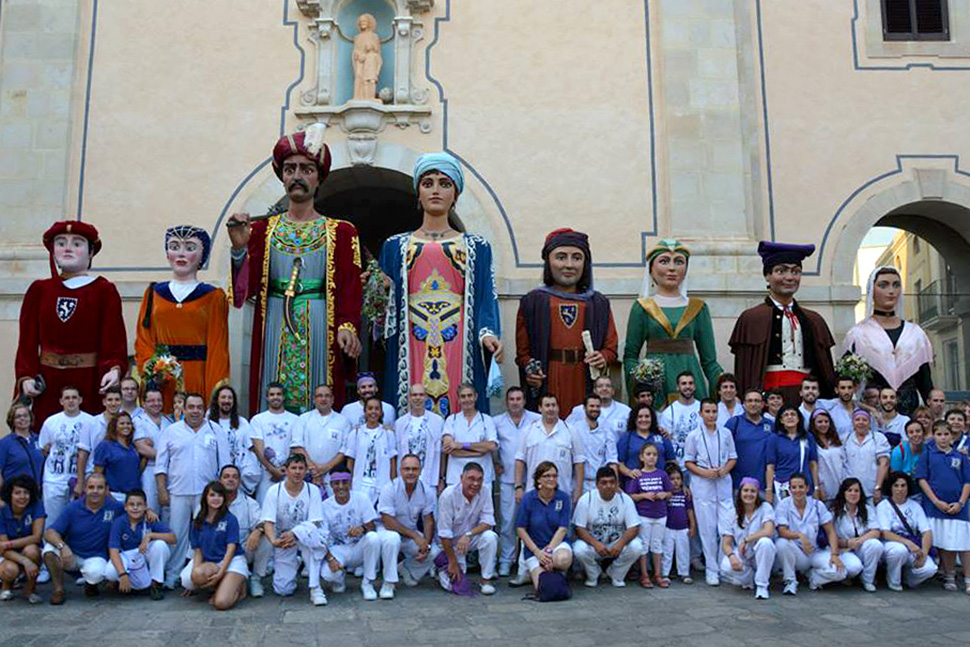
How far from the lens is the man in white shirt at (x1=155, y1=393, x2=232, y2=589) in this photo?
5.92m

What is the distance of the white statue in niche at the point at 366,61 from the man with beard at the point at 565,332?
2.71 metres

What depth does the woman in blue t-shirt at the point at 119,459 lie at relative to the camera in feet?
19.4

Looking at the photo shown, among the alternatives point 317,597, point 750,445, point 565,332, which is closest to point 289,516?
point 317,597

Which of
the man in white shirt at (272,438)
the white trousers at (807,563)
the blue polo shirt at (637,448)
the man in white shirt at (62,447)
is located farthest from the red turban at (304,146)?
the white trousers at (807,563)

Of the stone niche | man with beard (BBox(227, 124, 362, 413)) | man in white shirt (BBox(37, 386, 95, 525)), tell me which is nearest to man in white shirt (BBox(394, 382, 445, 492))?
man with beard (BBox(227, 124, 362, 413))

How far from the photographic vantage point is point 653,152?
9.05 meters

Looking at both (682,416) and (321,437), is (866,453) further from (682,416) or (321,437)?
(321,437)

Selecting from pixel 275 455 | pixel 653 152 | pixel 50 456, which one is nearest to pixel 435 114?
pixel 653 152

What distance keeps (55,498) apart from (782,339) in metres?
5.35

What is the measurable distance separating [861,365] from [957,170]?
3.24 m

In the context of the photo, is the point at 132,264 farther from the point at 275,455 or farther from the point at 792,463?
the point at 792,463

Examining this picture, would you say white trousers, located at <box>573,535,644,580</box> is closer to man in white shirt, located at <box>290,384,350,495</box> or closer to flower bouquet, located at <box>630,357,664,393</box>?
flower bouquet, located at <box>630,357,664,393</box>

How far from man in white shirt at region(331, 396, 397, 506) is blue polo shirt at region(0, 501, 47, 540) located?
1831 millimetres

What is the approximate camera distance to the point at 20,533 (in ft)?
18.0
